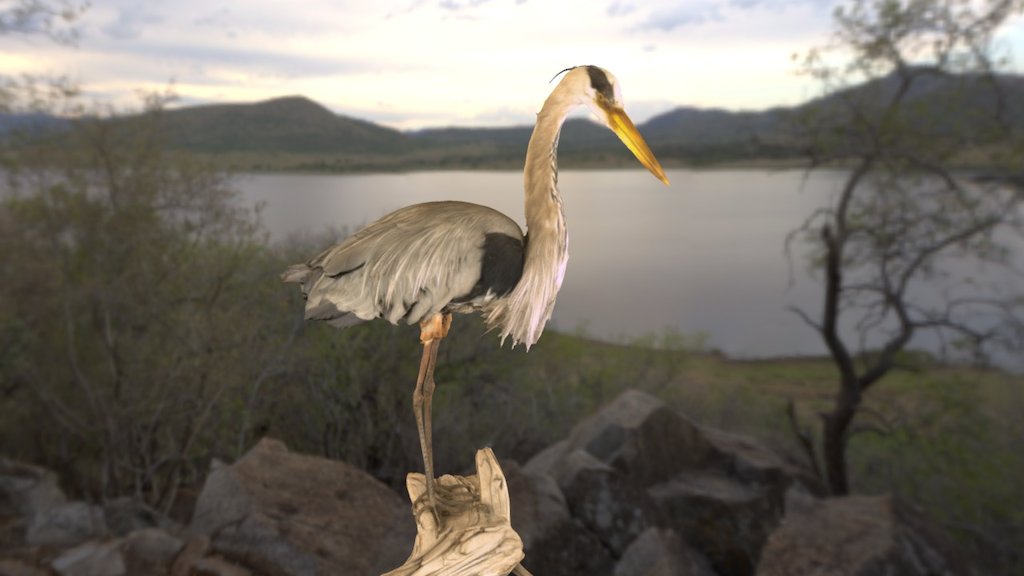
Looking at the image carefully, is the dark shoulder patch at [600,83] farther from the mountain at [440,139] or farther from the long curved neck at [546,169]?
the mountain at [440,139]

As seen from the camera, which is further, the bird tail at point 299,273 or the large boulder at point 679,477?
the large boulder at point 679,477

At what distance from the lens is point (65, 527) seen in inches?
335

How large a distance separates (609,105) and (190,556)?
19.7 ft

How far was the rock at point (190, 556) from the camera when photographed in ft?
22.2

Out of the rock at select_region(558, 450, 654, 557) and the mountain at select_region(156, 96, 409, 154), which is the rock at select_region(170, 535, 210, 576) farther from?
the mountain at select_region(156, 96, 409, 154)

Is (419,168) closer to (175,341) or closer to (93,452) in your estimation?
(175,341)

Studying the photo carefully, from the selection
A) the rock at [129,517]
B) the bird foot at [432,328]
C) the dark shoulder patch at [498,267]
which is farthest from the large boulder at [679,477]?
the dark shoulder patch at [498,267]

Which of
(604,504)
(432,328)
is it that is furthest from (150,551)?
(432,328)

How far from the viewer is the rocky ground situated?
22.3ft

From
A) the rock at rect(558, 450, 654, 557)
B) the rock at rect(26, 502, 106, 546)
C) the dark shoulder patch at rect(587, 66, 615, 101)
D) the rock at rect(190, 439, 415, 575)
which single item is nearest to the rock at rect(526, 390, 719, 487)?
the rock at rect(558, 450, 654, 557)

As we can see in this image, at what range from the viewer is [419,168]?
A: 11109 mm

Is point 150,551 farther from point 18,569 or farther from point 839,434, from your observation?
point 839,434

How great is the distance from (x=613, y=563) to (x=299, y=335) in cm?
786

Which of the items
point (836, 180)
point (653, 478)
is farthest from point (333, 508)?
point (836, 180)
